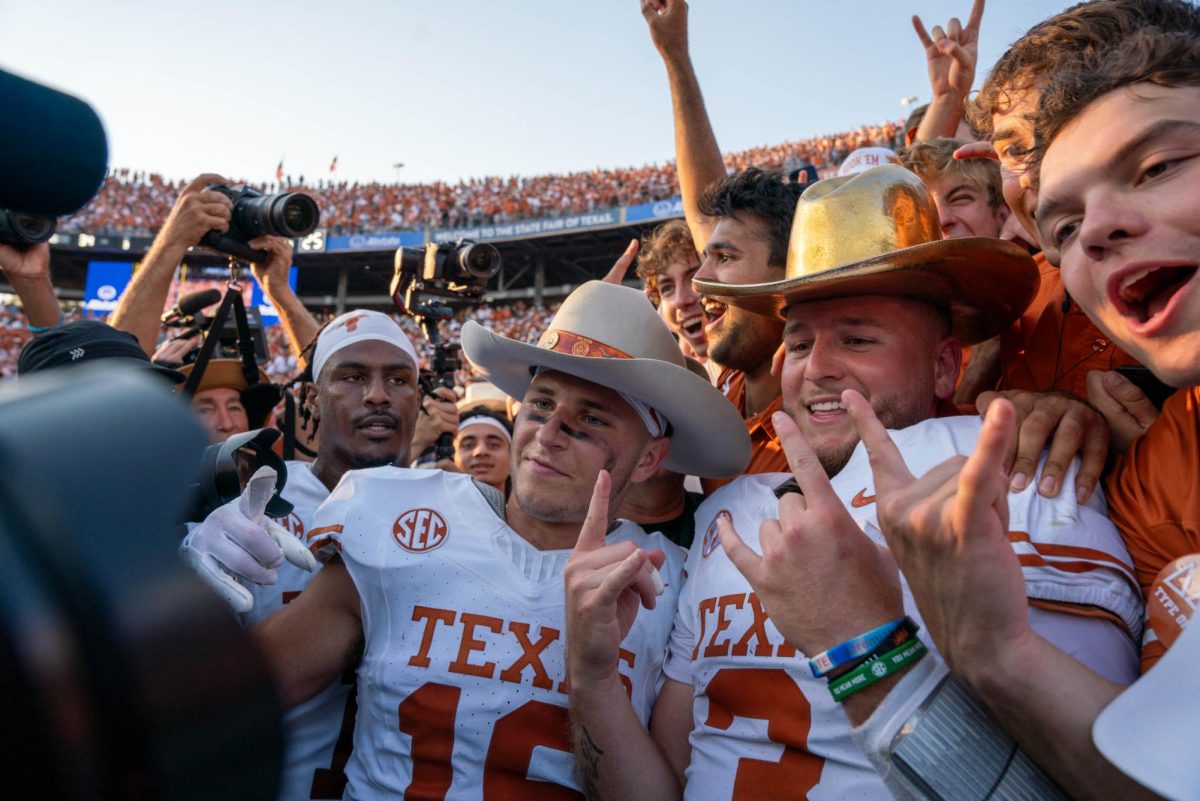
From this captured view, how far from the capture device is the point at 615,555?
184 cm

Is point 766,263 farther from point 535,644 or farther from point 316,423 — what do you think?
point 316,423

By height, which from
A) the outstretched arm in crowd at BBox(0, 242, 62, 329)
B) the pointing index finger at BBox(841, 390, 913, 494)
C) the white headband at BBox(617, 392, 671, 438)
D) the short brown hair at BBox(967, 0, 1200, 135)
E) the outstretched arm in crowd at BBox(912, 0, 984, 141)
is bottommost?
the white headband at BBox(617, 392, 671, 438)

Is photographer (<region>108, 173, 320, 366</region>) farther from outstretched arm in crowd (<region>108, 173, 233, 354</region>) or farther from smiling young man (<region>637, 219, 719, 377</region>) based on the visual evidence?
smiling young man (<region>637, 219, 719, 377</region>)

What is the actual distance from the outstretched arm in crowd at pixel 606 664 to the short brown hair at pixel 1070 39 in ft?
4.63

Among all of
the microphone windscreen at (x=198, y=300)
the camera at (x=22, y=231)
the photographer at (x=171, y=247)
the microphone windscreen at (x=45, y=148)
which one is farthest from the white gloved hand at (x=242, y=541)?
the microphone windscreen at (x=198, y=300)

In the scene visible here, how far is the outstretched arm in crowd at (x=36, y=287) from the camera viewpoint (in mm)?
3291

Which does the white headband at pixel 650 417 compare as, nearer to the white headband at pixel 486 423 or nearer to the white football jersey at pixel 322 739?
the white football jersey at pixel 322 739

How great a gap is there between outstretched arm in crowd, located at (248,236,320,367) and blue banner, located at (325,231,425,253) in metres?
27.5

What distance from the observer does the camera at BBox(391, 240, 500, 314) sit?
14.1ft

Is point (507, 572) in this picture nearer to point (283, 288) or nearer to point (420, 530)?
point (420, 530)

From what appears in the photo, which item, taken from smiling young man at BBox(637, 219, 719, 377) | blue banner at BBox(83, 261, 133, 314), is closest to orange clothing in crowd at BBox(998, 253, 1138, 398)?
smiling young man at BBox(637, 219, 719, 377)

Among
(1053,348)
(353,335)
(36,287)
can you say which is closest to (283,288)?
(353,335)

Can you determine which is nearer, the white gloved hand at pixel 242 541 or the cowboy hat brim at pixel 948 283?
the white gloved hand at pixel 242 541

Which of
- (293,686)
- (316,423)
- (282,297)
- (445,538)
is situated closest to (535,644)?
(445,538)
